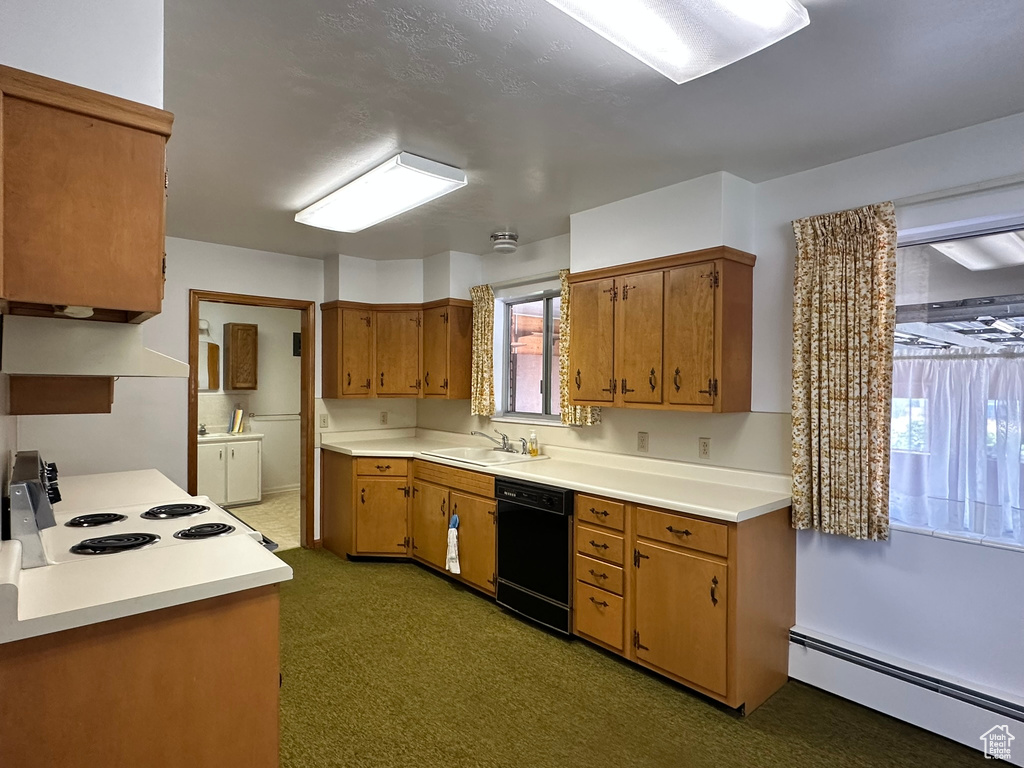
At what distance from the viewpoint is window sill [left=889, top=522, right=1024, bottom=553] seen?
92.6 inches

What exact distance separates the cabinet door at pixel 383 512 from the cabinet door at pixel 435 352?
0.84 meters

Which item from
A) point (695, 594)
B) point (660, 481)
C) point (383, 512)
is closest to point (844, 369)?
point (660, 481)

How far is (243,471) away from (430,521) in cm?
329

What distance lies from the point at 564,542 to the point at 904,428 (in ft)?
5.74

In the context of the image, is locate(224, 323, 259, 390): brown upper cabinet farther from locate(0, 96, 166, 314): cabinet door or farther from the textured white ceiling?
locate(0, 96, 166, 314): cabinet door

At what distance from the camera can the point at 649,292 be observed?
3201 mm

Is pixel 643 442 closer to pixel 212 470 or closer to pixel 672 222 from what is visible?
pixel 672 222

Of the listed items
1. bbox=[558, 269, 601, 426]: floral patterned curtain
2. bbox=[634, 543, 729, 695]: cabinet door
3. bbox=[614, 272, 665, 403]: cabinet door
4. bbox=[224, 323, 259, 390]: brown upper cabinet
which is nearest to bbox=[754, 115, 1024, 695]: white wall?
bbox=[614, 272, 665, 403]: cabinet door

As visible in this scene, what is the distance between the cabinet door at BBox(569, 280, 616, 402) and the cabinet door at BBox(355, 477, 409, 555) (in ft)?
5.93

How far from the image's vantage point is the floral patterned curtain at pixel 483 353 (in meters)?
4.67

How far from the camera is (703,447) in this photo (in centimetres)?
330

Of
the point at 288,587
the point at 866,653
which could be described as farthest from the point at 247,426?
the point at 866,653

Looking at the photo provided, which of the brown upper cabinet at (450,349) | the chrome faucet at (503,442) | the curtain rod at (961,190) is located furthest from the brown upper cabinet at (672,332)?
the brown upper cabinet at (450,349)

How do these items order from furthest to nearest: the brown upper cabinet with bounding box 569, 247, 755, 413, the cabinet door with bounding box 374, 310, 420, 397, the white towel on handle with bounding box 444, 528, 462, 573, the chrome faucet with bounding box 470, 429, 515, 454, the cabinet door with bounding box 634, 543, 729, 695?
1. the cabinet door with bounding box 374, 310, 420, 397
2. the chrome faucet with bounding box 470, 429, 515, 454
3. the white towel on handle with bounding box 444, 528, 462, 573
4. the brown upper cabinet with bounding box 569, 247, 755, 413
5. the cabinet door with bounding box 634, 543, 729, 695
